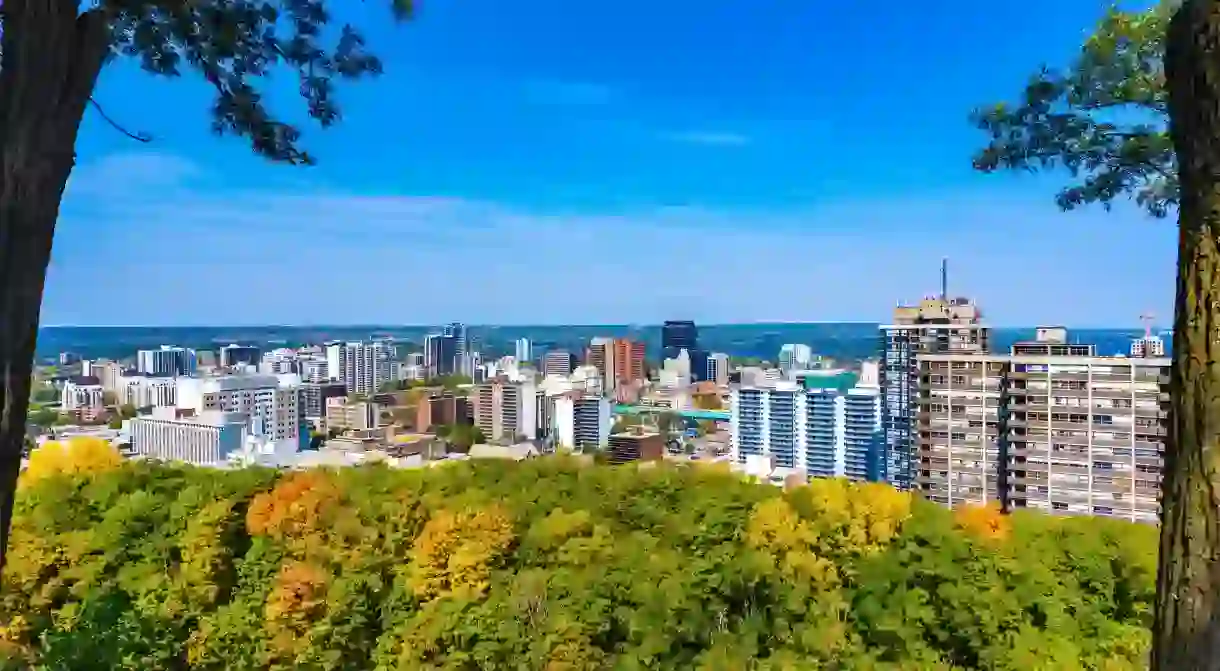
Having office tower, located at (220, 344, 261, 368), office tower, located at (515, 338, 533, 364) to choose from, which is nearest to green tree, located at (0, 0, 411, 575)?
office tower, located at (220, 344, 261, 368)

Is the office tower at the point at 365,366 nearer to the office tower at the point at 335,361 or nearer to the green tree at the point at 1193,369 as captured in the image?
the office tower at the point at 335,361

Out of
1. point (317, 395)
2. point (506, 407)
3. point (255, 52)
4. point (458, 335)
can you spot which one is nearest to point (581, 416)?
point (506, 407)

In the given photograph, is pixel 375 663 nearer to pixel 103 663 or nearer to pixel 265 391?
pixel 103 663

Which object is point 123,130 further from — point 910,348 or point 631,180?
point 631,180

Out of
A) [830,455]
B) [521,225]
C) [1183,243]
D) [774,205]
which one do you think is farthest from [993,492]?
[521,225]

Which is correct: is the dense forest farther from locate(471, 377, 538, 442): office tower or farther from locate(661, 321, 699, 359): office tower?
locate(661, 321, 699, 359): office tower

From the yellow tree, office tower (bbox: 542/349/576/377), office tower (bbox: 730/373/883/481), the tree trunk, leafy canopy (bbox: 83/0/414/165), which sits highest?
leafy canopy (bbox: 83/0/414/165)

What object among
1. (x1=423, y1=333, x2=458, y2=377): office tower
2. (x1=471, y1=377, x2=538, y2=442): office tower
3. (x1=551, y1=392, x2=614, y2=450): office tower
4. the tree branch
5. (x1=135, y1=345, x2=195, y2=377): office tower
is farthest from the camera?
(x1=423, y1=333, x2=458, y2=377): office tower
